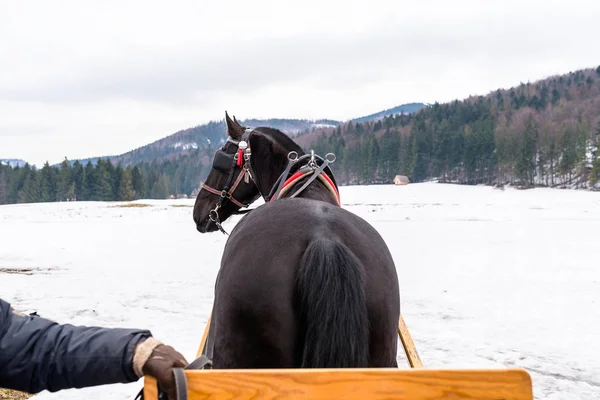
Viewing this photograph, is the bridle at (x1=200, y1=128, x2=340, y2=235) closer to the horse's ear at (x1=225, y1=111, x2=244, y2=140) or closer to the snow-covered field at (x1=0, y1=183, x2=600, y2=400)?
the horse's ear at (x1=225, y1=111, x2=244, y2=140)

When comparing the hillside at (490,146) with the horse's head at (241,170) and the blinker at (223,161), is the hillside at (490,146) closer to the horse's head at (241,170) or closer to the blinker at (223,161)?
the horse's head at (241,170)

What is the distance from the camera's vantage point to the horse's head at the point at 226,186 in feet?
15.7

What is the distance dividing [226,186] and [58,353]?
3.46 metres

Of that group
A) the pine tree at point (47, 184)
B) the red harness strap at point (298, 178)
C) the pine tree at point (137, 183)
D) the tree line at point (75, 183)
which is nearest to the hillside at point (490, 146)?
the pine tree at point (137, 183)

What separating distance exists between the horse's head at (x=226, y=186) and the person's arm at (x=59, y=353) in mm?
3124

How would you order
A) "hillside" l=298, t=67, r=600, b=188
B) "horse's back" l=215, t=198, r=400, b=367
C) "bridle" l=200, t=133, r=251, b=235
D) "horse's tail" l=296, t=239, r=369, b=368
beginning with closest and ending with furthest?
"horse's tail" l=296, t=239, r=369, b=368, "horse's back" l=215, t=198, r=400, b=367, "bridle" l=200, t=133, r=251, b=235, "hillside" l=298, t=67, r=600, b=188

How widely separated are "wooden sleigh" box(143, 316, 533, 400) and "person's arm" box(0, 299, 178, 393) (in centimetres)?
16

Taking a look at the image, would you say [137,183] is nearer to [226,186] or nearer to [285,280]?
[226,186]

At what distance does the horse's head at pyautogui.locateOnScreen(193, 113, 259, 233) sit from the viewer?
4.79 meters

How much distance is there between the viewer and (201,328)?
21.1 ft

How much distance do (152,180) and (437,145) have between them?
191ft

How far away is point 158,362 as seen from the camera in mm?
1377

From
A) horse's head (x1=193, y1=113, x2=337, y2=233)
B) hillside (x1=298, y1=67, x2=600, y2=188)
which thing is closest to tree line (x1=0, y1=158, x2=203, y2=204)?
hillside (x1=298, y1=67, x2=600, y2=188)

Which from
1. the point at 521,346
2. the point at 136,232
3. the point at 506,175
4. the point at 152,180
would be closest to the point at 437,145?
the point at 506,175
